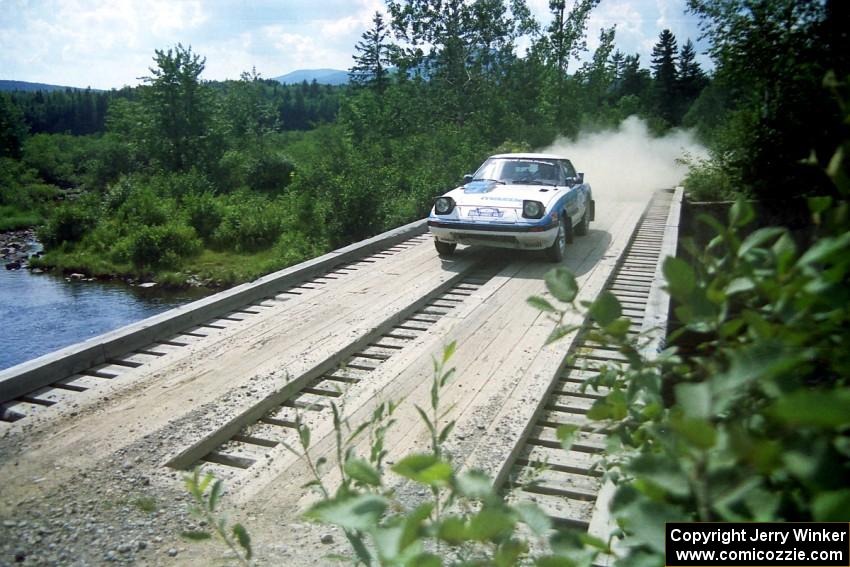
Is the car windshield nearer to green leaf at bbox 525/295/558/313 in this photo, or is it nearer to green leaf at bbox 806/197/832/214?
green leaf at bbox 525/295/558/313

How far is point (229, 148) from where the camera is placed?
3925 centimetres

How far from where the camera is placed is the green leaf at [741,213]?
1.13 metres

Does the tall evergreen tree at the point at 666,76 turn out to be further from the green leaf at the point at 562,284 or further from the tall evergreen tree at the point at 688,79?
the green leaf at the point at 562,284

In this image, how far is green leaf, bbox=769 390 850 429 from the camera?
2.15 feet

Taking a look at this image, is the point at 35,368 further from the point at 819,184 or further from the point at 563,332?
the point at 819,184

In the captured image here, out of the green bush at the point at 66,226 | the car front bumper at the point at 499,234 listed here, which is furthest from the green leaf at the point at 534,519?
the green bush at the point at 66,226

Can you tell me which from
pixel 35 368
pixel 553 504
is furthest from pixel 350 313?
pixel 553 504

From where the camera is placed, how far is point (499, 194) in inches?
387

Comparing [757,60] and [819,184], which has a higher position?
[757,60]

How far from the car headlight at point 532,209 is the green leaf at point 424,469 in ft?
27.5

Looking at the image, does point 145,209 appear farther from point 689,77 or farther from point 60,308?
point 689,77

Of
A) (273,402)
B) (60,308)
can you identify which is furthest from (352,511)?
(60,308)

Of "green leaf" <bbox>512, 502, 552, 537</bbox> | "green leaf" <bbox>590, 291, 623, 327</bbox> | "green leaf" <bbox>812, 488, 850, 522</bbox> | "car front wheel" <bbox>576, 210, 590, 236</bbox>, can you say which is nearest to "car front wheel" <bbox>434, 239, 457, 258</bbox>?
"car front wheel" <bbox>576, 210, 590, 236</bbox>

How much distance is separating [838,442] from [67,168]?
201 feet
